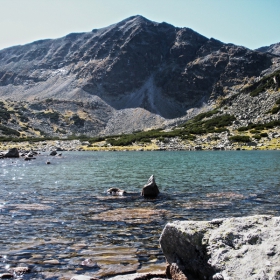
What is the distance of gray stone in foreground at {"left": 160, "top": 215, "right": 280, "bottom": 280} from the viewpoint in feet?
19.6

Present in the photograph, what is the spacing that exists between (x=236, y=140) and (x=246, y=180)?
74.0 metres

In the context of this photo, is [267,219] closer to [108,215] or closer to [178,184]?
[108,215]

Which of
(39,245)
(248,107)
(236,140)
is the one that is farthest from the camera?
(248,107)

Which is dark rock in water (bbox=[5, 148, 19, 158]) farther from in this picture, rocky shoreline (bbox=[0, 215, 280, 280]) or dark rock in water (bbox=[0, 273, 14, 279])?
dark rock in water (bbox=[0, 273, 14, 279])

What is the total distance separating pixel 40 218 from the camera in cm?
1570

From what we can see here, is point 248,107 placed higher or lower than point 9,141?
higher

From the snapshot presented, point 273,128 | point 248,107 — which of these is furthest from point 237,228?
point 248,107

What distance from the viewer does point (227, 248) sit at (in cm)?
688

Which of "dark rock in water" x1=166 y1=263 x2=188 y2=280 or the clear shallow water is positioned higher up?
"dark rock in water" x1=166 y1=263 x2=188 y2=280

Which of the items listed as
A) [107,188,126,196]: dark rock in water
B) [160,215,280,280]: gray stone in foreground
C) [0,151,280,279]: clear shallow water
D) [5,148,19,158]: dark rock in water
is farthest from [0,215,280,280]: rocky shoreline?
[5,148,19,158]: dark rock in water

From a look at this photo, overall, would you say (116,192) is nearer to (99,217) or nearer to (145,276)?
(99,217)

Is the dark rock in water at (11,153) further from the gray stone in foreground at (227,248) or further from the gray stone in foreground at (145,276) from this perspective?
the gray stone in foreground at (227,248)

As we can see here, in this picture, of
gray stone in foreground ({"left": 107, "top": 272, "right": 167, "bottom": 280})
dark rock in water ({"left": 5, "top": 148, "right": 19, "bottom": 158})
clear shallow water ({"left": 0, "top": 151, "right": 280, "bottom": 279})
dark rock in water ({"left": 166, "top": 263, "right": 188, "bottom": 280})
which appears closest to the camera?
dark rock in water ({"left": 166, "top": 263, "right": 188, "bottom": 280})

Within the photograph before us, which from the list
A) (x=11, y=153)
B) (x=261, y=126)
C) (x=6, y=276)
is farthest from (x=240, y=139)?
(x=6, y=276)
